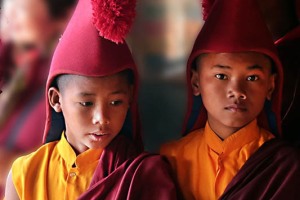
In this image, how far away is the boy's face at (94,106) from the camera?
43.8 inches

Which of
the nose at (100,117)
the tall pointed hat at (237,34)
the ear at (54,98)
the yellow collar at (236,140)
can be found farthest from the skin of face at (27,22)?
the yellow collar at (236,140)

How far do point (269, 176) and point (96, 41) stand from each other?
1.59ft

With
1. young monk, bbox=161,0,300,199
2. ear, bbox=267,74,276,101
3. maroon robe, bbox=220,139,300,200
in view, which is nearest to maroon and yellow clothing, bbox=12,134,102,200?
young monk, bbox=161,0,300,199

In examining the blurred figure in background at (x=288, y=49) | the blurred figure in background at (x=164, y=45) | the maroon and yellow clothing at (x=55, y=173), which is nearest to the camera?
the maroon and yellow clothing at (x=55, y=173)

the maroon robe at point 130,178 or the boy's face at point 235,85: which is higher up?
the boy's face at point 235,85

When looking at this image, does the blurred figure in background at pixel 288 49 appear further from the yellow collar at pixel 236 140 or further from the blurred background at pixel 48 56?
the yellow collar at pixel 236 140

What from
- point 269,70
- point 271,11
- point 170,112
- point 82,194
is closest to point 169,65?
point 170,112

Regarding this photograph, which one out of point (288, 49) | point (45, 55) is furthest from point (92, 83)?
point (288, 49)

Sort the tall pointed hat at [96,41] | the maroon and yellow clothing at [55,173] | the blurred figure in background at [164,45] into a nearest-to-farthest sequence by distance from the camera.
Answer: the tall pointed hat at [96,41], the maroon and yellow clothing at [55,173], the blurred figure in background at [164,45]

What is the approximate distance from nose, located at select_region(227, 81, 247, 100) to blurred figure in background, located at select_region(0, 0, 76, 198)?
433mm

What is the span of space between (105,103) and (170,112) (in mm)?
496

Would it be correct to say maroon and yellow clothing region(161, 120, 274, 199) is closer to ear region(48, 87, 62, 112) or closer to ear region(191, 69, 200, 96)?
ear region(191, 69, 200, 96)

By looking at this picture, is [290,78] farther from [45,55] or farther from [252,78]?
[45,55]

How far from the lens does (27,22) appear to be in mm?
1160
